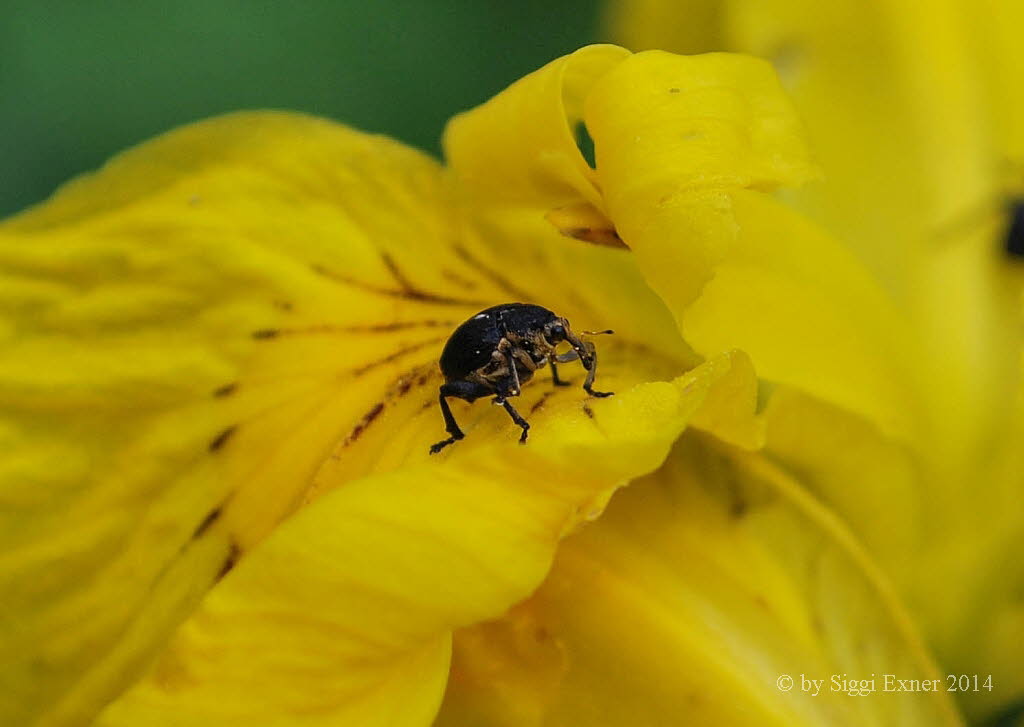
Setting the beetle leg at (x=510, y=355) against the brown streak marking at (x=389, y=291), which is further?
the brown streak marking at (x=389, y=291)

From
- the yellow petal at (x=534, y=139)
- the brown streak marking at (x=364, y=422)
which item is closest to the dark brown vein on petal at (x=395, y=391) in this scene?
the brown streak marking at (x=364, y=422)

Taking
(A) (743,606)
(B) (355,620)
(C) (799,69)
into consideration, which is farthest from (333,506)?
(C) (799,69)

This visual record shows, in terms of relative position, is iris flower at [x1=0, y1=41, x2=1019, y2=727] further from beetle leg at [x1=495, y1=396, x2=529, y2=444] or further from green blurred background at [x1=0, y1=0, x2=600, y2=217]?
green blurred background at [x1=0, y1=0, x2=600, y2=217]

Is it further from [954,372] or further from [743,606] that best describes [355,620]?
[954,372]

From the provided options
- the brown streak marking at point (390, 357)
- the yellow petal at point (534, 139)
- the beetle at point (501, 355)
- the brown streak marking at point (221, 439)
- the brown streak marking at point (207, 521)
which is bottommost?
the brown streak marking at point (207, 521)

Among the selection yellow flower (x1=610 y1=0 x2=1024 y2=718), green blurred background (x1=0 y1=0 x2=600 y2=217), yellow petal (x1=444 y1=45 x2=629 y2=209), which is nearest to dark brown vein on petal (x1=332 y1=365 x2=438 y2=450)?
yellow petal (x1=444 y1=45 x2=629 y2=209)

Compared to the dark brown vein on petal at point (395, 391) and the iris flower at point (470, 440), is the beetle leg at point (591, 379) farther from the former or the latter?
the dark brown vein on petal at point (395, 391)
